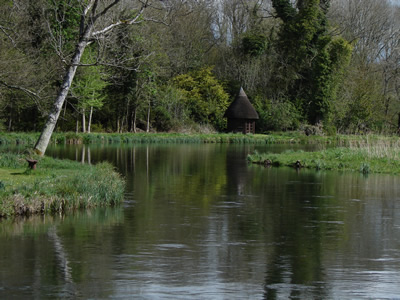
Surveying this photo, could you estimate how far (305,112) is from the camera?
66.7m

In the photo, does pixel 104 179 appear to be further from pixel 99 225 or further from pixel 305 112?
pixel 305 112

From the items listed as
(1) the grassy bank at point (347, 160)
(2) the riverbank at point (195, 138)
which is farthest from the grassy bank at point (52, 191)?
(2) the riverbank at point (195, 138)

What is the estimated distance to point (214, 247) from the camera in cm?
1412

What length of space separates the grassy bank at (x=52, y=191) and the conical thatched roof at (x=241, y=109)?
139ft

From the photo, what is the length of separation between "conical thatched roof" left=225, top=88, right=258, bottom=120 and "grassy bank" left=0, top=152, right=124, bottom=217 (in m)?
42.4

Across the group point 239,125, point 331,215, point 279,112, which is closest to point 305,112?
point 279,112

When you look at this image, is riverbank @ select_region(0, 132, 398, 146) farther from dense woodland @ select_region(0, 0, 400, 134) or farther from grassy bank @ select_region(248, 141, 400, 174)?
grassy bank @ select_region(248, 141, 400, 174)

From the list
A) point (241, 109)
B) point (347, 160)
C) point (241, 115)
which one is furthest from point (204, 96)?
point (347, 160)

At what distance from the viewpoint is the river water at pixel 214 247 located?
1089 centimetres

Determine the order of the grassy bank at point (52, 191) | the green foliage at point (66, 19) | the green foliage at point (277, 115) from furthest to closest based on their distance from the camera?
the green foliage at point (277, 115)
the green foliage at point (66, 19)
the grassy bank at point (52, 191)

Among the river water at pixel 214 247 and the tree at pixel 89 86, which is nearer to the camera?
the river water at pixel 214 247

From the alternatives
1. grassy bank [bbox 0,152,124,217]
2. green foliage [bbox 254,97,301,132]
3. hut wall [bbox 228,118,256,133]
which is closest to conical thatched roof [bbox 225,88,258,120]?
hut wall [bbox 228,118,256,133]

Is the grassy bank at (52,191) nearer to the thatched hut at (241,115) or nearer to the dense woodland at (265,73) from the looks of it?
the dense woodland at (265,73)

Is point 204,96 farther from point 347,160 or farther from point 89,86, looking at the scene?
point 347,160
